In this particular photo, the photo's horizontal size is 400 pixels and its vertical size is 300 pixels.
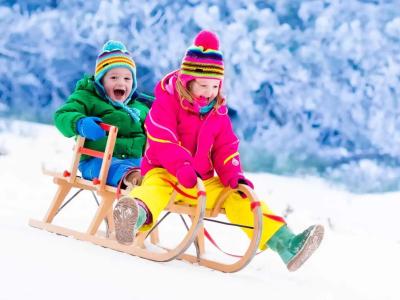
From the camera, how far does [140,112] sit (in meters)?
3.03

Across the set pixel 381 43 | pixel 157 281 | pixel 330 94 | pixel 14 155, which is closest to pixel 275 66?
pixel 330 94

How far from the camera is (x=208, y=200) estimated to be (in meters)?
2.44

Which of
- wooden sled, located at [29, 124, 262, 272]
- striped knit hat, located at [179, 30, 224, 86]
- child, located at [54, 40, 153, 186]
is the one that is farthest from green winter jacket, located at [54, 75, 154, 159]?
striped knit hat, located at [179, 30, 224, 86]

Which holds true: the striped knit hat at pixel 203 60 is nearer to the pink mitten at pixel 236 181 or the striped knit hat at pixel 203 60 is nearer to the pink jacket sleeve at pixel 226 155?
the pink jacket sleeve at pixel 226 155

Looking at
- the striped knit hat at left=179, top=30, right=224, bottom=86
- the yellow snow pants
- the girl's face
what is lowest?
the yellow snow pants

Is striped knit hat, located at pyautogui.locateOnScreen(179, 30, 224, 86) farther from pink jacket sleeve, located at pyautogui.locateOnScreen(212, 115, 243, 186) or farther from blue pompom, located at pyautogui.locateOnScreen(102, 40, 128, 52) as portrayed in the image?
blue pompom, located at pyautogui.locateOnScreen(102, 40, 128, 52)

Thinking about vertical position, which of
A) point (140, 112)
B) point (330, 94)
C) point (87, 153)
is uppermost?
point (330, 94)

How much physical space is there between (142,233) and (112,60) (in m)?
0.79

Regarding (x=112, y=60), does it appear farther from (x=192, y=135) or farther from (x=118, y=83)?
(x=192, y=135)

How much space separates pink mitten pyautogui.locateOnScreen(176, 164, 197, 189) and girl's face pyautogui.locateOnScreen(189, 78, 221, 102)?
0.27 meters

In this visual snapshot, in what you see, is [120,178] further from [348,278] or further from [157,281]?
[348,278]

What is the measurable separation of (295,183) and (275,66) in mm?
851

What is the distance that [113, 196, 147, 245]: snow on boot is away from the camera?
216 centimetres

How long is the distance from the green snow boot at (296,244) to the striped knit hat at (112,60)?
1.02m
